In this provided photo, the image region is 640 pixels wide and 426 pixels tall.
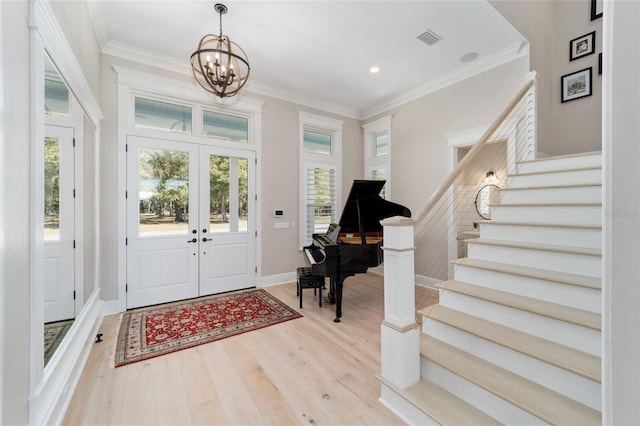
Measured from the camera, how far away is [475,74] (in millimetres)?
3957

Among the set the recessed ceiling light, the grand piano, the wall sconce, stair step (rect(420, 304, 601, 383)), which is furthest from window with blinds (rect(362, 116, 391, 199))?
stair step (rect(420, 304, 601, 383))

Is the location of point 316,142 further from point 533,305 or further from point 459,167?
point 533,305

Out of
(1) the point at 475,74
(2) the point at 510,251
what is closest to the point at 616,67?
(2) the point at 510,251

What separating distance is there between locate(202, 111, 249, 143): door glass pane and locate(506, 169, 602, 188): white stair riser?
401 centimetres

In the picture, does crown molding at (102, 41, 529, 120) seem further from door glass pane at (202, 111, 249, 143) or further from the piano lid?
the piano lid

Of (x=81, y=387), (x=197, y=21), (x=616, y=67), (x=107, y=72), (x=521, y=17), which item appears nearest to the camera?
(x=616, y=67)

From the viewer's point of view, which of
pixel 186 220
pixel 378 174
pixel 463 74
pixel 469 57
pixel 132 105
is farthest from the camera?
pixel 378 174

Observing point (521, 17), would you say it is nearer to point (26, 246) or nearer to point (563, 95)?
point (563, 95)

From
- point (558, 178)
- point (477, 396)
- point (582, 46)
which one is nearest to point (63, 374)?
point (477, 396)

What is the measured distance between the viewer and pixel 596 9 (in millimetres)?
3572

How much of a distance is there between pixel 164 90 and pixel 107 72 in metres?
0.66

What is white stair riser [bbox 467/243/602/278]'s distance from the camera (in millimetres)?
1920

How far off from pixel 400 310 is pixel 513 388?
0.75 meters

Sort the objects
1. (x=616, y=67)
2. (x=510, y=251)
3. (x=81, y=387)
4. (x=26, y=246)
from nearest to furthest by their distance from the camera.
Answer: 1. (x=616, y=67)
2. (x=26, y=246)
3. (x=81, y=387)
4. (x=510, y=251)
